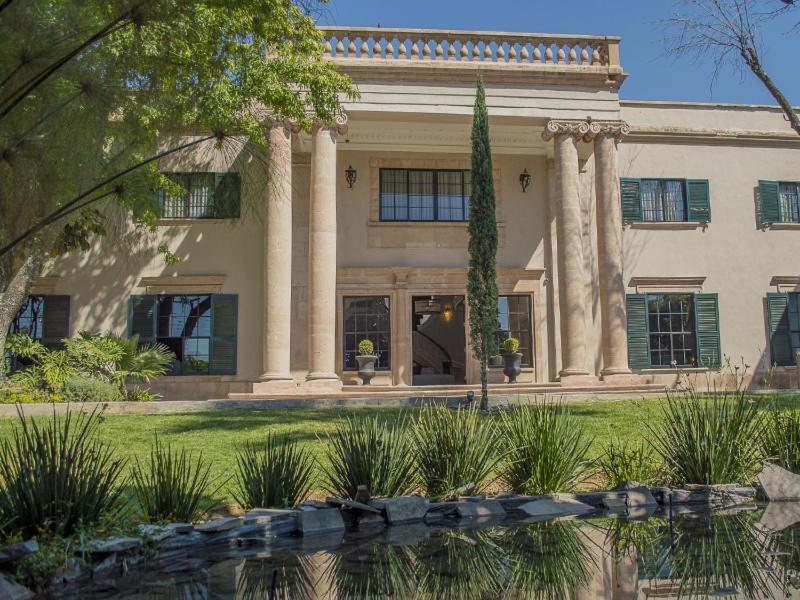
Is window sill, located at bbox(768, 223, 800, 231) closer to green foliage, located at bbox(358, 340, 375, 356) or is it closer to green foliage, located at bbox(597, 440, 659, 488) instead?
green foliage, located at bbox(358, 340, 375, 356)

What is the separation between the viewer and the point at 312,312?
1593cm

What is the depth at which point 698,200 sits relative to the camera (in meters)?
19.9

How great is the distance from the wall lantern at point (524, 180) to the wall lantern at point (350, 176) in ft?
14.9

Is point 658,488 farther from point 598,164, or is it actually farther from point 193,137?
point 598,164

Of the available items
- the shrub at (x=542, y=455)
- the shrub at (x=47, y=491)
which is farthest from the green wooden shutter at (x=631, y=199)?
the shrub at (x=47, y=491)

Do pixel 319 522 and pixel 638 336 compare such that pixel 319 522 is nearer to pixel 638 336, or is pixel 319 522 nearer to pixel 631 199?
pixel 638 336

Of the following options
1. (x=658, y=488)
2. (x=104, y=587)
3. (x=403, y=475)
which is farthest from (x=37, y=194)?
(x=658, y=488)

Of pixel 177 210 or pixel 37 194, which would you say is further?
pixel 177 210

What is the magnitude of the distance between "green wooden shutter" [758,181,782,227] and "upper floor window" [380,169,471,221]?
27.0 feet

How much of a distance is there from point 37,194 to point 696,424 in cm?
628

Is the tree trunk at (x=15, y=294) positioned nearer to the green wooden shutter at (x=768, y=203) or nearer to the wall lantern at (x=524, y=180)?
the wall lantern at (x=524, y=180)

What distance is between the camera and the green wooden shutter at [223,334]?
18.0 meters

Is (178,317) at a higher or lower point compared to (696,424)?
higher

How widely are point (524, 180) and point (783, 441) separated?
1300cm
